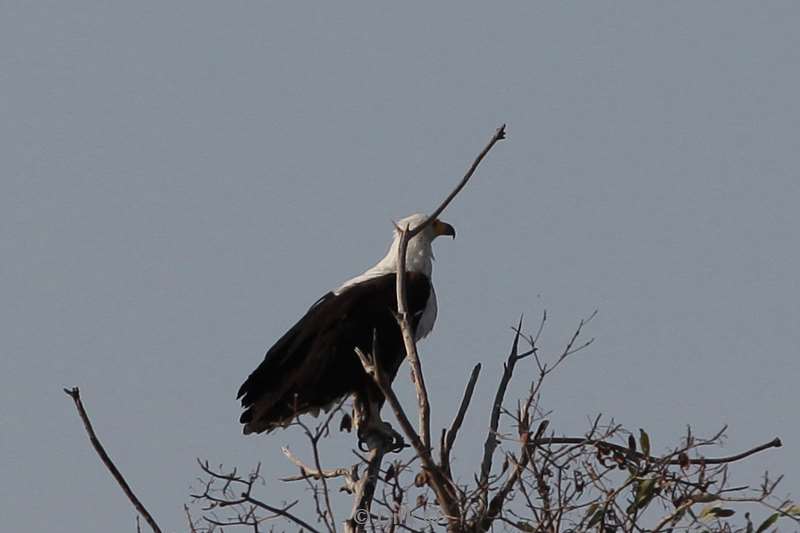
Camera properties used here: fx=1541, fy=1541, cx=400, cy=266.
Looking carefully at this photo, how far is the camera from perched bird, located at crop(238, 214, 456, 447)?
25.1 ft

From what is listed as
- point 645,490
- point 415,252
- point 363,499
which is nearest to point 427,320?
point 415,252

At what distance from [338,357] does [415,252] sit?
106 centimetres

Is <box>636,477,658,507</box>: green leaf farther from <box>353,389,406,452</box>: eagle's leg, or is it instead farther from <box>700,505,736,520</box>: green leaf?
<box>353,389,406,452</box>: eagle's leg

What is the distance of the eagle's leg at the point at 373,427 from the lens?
743cm

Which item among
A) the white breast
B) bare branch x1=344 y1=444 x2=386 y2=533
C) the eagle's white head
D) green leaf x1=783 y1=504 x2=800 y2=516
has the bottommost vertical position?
green leaf x1=783 y1=504 x2=800 y2=516

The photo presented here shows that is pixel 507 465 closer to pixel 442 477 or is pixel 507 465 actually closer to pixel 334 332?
pixel 442 477

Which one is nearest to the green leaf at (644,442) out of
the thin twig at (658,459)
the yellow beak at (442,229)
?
the thin twig at (658,459)

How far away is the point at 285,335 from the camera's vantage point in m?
8.02

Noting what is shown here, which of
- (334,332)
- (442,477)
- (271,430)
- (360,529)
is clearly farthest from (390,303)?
(442,477)

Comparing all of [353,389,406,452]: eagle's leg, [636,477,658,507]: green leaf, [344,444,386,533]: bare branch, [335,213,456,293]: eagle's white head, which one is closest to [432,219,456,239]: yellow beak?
[335,213,456,293]: eagle's white head

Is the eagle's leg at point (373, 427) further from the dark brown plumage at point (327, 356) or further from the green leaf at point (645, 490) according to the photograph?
the green leaf at point (645, 490)

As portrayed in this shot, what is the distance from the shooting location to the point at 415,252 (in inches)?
341

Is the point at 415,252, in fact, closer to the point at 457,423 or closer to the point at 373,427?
the point at 373,427

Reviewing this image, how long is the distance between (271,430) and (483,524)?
2426 mm
